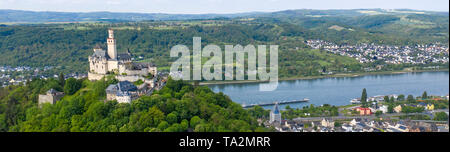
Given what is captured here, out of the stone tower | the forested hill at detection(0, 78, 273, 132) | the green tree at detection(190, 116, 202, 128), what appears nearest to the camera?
the forested hill at detection(0, 78, 273, 132)

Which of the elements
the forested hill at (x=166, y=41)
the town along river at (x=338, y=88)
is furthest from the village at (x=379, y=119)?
the forested hill at (x=166, y=41)

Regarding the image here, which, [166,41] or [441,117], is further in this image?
[166,41]

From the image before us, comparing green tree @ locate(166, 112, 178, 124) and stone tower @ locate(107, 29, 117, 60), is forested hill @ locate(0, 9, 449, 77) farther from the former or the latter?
green tree @ locate(166, 112, 178, 124)

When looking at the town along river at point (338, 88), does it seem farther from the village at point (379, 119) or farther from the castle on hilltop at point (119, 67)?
→ the castle on hilltop at point (119, 67)

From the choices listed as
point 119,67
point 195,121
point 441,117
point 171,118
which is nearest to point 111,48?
point 119,67

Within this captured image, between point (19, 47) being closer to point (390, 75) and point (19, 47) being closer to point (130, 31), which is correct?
point (130, 31)

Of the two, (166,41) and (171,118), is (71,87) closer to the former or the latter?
(171,118)

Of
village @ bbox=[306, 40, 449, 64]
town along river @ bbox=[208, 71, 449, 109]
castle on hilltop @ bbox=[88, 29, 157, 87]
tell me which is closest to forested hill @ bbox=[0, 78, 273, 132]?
castle on hilltop @ bbox=[88, 29, 157, 87]
